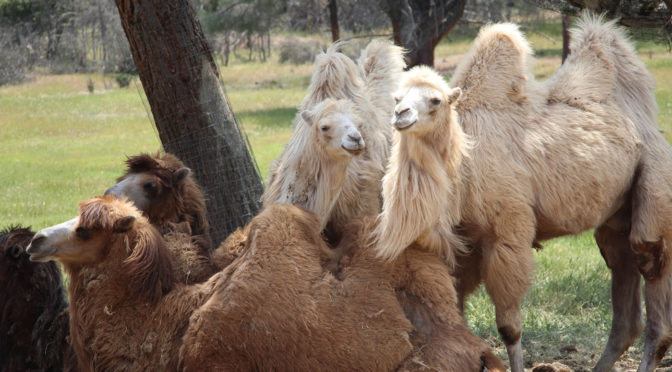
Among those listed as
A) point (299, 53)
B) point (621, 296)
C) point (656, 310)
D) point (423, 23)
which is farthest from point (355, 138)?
point (299, 53)

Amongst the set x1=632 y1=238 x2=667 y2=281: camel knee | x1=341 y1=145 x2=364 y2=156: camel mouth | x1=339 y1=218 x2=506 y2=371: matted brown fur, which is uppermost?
x1=341 y1=145 x2=364 y2=156: camel mouth

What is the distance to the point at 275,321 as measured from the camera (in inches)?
157

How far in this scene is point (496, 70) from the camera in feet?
16.9

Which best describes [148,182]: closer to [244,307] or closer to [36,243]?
[36,243]

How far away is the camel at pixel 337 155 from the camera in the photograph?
15.1 feet

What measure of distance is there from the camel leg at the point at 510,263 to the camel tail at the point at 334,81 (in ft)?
4.77

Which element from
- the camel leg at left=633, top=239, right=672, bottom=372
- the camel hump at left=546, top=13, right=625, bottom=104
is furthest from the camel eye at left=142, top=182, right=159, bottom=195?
the camel leg at left=633, top=239, right=672, bottom=372

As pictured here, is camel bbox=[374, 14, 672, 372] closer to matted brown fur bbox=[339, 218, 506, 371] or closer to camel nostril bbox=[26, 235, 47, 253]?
matted brown fur bbox=[339, 218, 506, 371]

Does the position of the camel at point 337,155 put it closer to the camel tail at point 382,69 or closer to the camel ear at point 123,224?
the camel tail at point 382,69

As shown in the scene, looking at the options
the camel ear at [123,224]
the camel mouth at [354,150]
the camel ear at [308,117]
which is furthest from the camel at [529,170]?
the camel ear at [123,224]

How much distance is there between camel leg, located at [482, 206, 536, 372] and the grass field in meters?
1.66

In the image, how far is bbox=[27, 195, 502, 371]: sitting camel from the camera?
3963mm

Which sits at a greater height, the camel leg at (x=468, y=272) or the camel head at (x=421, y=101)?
the camel head at (x=421, y=101)

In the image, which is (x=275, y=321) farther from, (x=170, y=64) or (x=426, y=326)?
(x=170, y=64)
